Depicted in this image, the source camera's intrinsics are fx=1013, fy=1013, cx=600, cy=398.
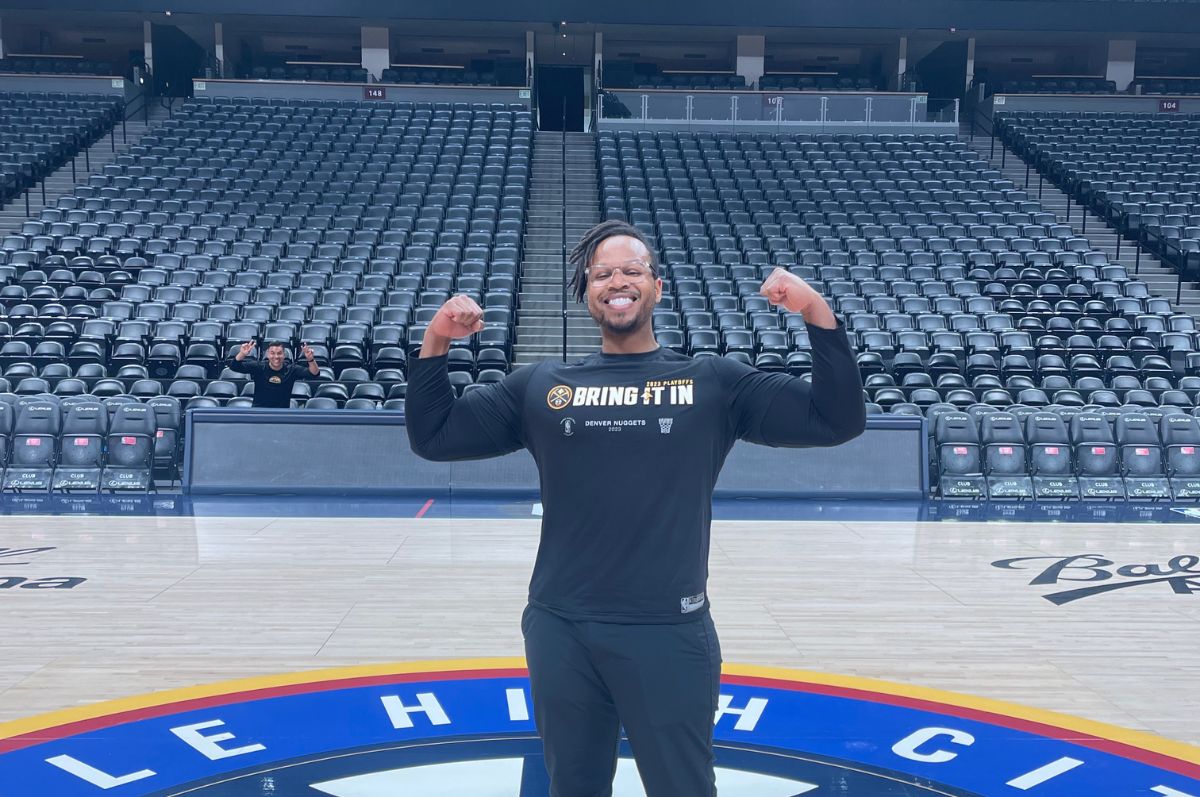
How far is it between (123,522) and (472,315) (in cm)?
767

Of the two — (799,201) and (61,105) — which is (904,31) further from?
(61,105)

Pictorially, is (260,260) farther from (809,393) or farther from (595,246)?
(809,393)

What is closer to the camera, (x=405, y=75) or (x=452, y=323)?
(x=452, y=323)

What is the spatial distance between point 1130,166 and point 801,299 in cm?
2262

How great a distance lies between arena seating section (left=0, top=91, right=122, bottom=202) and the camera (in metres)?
19.9

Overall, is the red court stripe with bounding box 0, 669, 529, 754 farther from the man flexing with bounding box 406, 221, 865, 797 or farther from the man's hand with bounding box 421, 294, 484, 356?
the man's hand with bounding box 421, 294, 484, 356

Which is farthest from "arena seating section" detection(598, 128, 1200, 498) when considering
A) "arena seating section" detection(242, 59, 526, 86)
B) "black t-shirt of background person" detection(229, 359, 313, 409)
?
"arena seating section" detection(242, 59, 526, 86)

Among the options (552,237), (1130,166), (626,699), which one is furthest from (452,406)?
(1130,166)

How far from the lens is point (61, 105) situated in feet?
77.9

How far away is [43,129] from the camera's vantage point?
71.7 ft

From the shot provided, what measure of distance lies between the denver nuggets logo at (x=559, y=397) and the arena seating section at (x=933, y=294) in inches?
372

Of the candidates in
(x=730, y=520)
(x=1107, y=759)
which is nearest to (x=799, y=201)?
(x=730, y=520)

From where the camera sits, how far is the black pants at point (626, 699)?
80.7 inches

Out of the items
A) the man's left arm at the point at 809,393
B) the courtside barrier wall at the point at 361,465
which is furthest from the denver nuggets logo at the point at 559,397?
the courtside barrier wall at the point at 361,465
